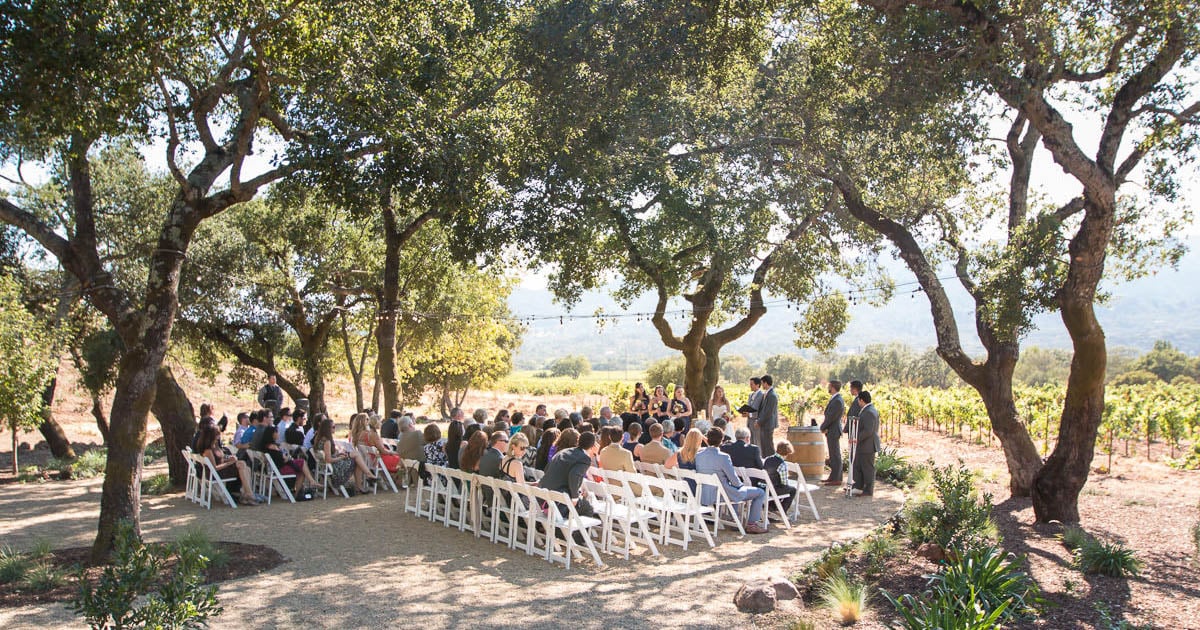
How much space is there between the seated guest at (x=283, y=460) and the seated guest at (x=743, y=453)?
5943mm

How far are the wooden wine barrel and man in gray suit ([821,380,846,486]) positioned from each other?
0.59 ft

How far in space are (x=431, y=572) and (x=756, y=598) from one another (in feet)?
9.64

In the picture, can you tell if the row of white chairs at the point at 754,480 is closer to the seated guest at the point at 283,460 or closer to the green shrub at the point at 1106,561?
the green shrub at the point at 1106,561

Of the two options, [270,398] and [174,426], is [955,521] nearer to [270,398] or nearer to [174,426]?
[174,426]

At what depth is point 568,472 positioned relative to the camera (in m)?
7.71

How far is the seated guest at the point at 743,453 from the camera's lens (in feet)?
30.3

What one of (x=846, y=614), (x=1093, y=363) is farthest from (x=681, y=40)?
(x=846, y=614)

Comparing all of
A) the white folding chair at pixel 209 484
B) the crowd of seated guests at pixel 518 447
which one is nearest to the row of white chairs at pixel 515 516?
the crowd of seated guests at pixel 518 447

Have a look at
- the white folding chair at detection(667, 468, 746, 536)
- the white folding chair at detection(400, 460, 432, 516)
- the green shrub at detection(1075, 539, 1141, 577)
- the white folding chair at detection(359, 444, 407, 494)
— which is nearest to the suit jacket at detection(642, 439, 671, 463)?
the white folding chair at detection(667, 468, 746, 536)

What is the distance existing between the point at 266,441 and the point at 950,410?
17.8m

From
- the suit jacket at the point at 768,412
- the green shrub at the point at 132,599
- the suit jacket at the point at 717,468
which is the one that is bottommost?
the green shrub at the point at 132,599

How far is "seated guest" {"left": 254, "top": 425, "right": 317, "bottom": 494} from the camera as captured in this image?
11.1 m

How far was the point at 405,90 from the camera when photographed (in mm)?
8961

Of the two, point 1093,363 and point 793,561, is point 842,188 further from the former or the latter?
Result: point 793,561
